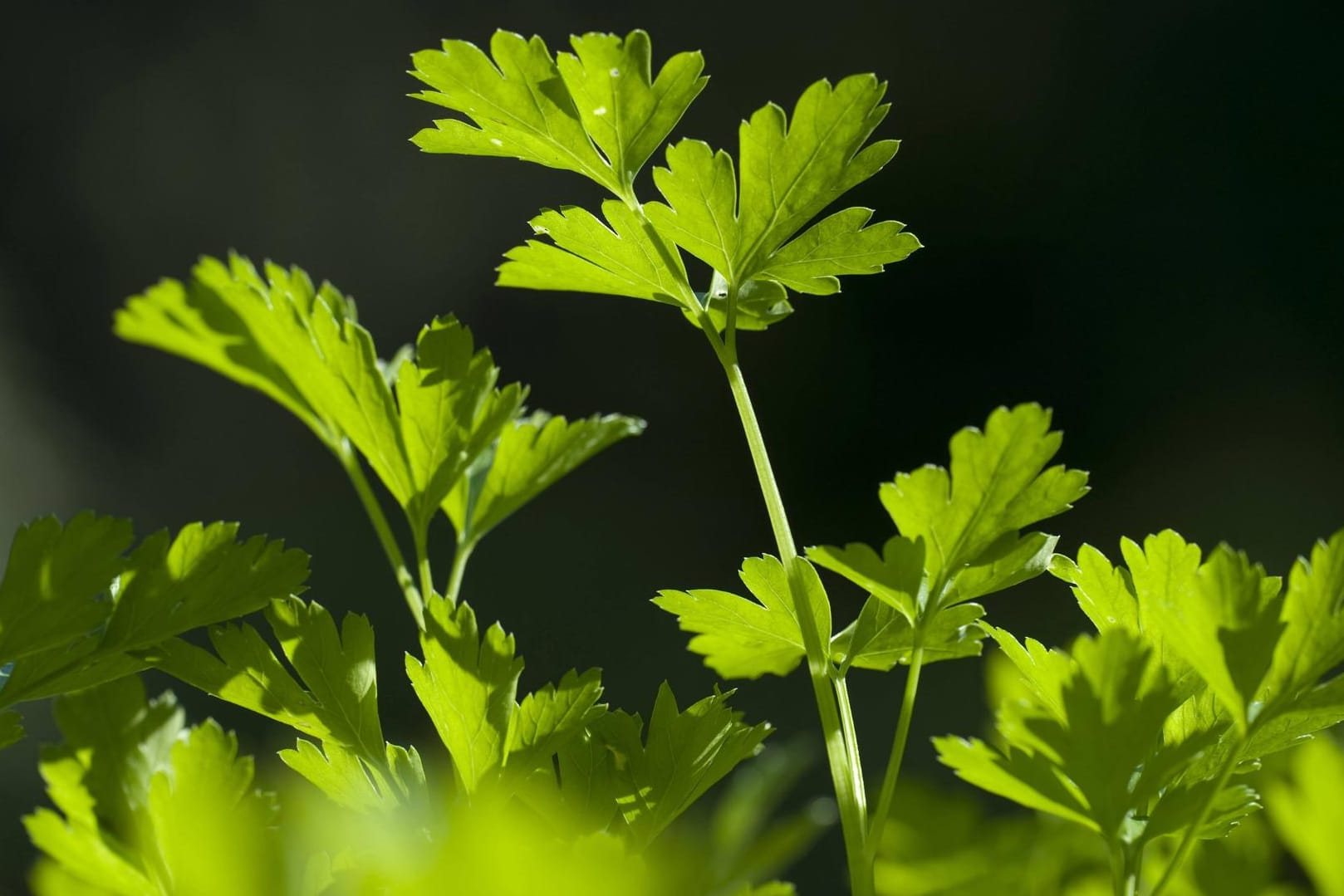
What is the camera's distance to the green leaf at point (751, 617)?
304 millimetres

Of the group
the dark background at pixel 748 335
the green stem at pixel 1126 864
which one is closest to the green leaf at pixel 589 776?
the green stem at pixel 1126 864

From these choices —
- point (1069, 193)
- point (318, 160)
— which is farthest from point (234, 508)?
point (1069, 193)

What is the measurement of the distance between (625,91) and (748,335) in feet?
8.10

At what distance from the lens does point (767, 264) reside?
0.36 m

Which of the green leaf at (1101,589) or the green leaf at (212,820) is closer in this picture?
the green leaf at (212,820)

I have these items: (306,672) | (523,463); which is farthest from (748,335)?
(306,672)

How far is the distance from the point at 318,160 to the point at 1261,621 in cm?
313

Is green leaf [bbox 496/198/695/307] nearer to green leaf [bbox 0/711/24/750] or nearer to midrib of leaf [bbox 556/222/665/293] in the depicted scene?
midrib of leaf [bbox 556/222/665/293]

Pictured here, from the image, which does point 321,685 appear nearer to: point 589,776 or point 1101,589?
point 589,776

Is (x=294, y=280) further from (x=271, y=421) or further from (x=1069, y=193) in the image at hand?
(x=1069, y=193)

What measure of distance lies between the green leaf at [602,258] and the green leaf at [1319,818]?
0.63 feet

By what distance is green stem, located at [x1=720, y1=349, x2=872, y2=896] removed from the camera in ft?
0.82

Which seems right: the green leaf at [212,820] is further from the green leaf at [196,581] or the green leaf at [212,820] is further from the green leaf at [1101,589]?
the green leaf at [1101,589]

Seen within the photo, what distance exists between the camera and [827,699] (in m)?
0.28
